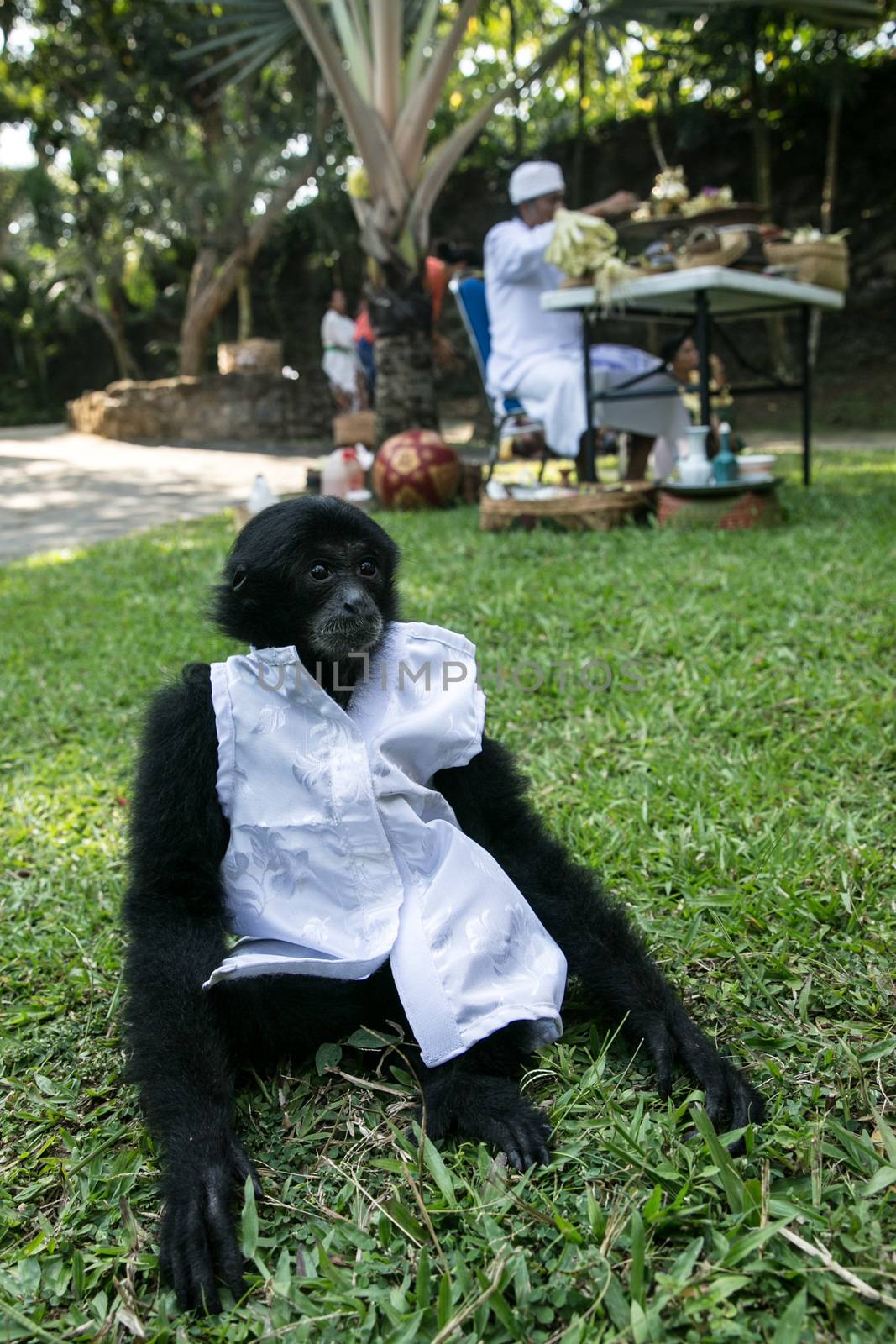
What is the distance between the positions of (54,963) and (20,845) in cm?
76

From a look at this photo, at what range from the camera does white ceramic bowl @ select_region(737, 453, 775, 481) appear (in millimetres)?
6383

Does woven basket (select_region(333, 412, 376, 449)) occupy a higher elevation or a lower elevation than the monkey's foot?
higher

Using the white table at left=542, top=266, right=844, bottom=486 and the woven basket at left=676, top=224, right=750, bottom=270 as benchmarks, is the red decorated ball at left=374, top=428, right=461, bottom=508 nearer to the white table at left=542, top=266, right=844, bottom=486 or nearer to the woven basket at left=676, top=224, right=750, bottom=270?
the white table at left=542, top=266, right=844, bottom=486

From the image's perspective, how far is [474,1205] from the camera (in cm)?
158

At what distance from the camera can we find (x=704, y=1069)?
1.78 m

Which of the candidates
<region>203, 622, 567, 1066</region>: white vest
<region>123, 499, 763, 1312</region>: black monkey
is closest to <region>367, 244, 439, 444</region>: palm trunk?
<region>123, 499, 763, 1312</region>: black monkey

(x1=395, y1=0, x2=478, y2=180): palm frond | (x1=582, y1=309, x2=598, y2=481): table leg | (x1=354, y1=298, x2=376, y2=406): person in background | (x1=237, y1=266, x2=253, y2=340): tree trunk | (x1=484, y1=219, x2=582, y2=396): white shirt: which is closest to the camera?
(x1=582, y1=309, x2=598, y2=481): table leg

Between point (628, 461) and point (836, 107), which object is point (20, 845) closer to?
point (628, 461)

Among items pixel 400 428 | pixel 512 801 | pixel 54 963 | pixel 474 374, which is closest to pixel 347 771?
pixel 512 801

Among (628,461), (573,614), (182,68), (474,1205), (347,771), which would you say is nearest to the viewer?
(474,1205)

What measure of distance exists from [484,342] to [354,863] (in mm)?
7598

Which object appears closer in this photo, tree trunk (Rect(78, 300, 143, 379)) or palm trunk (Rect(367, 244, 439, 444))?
palm trunk (Rect(367, 244, 439, 444))

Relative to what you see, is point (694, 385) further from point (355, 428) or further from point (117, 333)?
point (117, 333)

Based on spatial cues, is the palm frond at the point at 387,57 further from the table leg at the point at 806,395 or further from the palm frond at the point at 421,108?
the table leg at the point at 806,395
